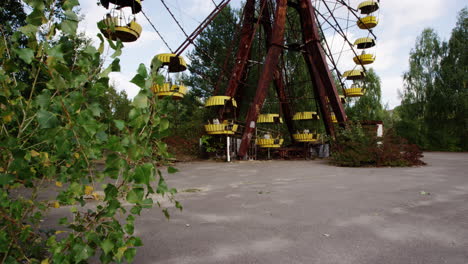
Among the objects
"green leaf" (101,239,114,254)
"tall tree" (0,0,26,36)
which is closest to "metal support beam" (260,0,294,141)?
"tall tree" (0,0,26,36)

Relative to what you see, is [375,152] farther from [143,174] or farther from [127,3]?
[143,174]

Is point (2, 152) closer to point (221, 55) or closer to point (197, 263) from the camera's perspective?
point (197, 263)

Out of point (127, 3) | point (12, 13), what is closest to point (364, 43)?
point (127, 3)

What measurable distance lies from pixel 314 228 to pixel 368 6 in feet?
48.7

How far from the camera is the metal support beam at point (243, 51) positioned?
12953 mm

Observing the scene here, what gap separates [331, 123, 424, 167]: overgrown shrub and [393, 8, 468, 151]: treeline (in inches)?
673

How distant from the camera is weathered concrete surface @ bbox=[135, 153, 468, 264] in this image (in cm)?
192

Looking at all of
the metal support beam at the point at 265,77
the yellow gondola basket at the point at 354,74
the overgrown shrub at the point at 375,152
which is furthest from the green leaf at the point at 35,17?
the yellow gondola basket at the point at 354,74

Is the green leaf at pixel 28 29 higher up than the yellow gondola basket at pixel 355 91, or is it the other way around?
the yellow gondola basket at pixel 355 91

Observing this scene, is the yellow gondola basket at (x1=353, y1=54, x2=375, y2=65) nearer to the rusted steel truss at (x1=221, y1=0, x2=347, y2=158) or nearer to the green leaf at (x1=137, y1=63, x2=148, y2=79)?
the rusted steel truss at (x1=221, y1=0, x2=347, y2=158)

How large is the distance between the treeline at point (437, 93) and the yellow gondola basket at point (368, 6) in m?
13.2

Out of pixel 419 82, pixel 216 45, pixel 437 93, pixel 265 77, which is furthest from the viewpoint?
pixel 419 82

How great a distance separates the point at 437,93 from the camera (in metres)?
23.5

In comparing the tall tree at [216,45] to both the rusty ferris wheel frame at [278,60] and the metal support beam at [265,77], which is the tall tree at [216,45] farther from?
the metal support beam at [265,77]
